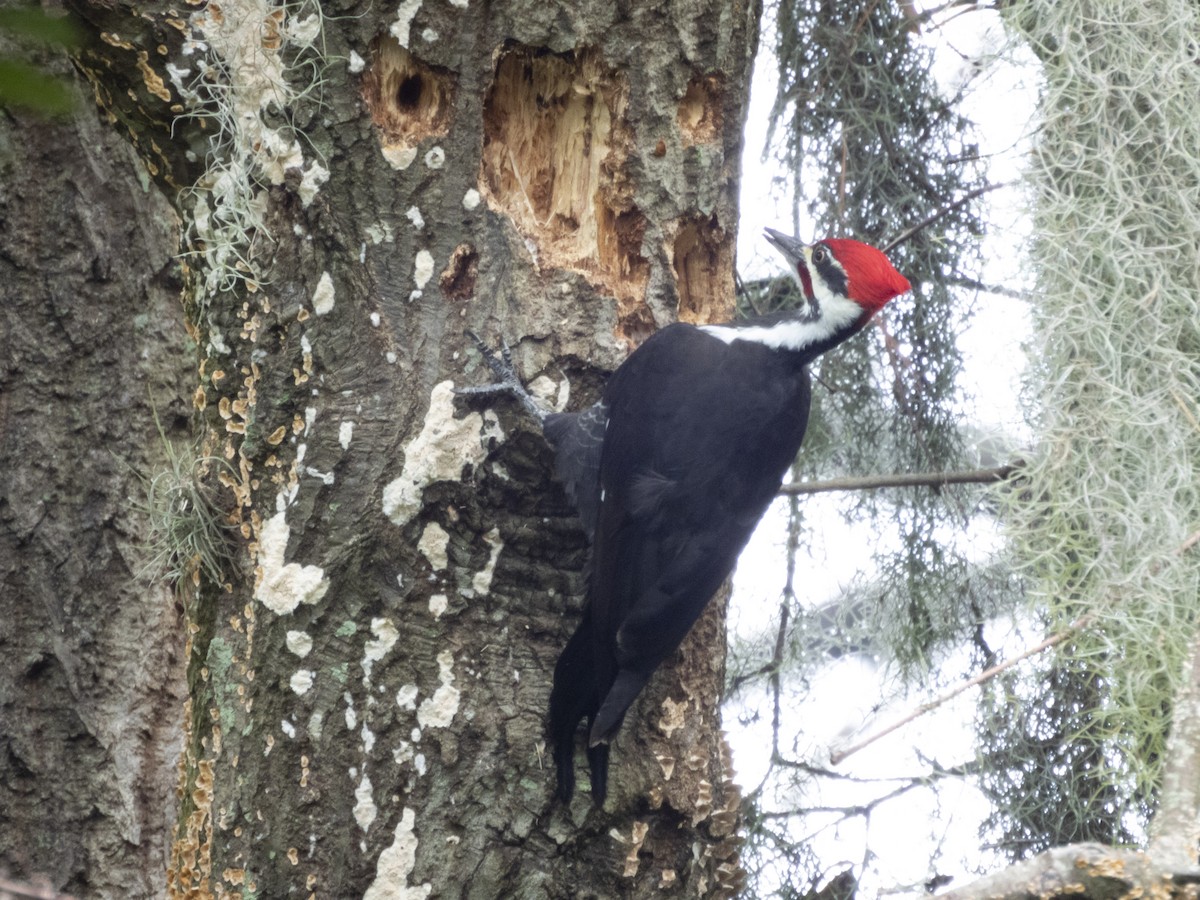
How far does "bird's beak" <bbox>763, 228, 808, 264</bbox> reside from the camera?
2.72 metres

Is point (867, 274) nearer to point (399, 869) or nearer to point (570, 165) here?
point (570, 165)

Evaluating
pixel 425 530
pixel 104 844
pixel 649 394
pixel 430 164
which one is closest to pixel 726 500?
pixel 649 394

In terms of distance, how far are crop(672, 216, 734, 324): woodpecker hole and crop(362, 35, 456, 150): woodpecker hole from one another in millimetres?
475

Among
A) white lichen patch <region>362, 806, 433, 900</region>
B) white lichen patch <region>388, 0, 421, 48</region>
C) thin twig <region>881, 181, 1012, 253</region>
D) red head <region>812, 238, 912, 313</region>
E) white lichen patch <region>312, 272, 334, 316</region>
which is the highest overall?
thin twig <region>881, 181, 1012, 253</region>

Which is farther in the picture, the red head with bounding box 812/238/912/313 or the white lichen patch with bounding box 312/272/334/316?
the red head with bounding box 812/238/912/313

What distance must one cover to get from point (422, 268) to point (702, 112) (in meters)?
0.61

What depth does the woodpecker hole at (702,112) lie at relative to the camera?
7.22 ft

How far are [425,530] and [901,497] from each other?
4.49 feet

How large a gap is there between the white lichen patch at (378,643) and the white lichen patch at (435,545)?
112mm

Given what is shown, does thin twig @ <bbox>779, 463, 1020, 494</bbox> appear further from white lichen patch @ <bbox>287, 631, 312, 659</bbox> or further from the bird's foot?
white lichen patch @ <bbox>287, 631, 312, 659</bbox>

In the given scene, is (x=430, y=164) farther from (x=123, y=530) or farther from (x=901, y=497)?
(x=901, y=497)

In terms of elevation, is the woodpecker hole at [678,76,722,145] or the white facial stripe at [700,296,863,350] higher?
the woodpecker hole at [678,76,722,145]

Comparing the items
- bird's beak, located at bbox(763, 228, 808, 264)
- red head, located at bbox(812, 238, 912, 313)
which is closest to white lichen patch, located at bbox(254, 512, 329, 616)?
red head, located at bbox(812, 238, 912, 313)

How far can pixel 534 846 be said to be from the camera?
6.06 ft
